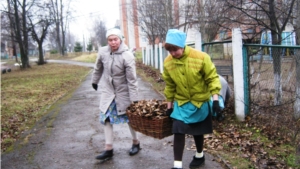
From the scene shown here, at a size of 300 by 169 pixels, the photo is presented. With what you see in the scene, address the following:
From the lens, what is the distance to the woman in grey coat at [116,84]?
14.7ft

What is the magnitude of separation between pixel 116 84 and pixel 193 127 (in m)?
1.35

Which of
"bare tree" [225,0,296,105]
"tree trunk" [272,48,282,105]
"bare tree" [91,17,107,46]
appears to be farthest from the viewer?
"bare tree" [91,17,107,46]

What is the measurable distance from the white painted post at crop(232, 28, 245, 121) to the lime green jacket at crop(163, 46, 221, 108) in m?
2.41

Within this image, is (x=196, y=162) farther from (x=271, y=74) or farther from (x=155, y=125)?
(x=271, y=74)

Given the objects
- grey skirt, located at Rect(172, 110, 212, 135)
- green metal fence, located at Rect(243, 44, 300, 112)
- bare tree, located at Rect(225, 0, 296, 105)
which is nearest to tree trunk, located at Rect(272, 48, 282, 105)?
green metal fence, located at Rect(243, 44, 300, 112)

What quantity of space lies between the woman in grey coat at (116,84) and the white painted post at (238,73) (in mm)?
2213

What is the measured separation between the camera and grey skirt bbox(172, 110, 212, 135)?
12.0 feet

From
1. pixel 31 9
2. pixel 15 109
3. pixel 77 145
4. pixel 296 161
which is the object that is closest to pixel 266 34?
pixel 296 161

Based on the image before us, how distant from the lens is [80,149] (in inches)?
205

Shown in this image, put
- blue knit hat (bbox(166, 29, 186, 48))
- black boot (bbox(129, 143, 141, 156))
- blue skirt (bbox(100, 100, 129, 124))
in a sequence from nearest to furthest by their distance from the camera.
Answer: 1. blue knit hat (bbox(166, 29, 186, 48))
2. blue skirt (bbox(100, 100, 129, 124))
3. black boot (bbox(129, 143, 141, 156))

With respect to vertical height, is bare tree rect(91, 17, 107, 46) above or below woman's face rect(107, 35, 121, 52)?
above

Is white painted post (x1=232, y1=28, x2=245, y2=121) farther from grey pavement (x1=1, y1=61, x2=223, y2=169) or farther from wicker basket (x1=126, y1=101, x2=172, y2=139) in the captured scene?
wicker basket (x1=126, y1=101, x2=172, y2=139)

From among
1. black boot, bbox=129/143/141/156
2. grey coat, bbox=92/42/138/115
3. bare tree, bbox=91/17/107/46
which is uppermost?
bare tree, bbox=91/17/107/46

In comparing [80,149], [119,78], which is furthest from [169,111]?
[80,149]
